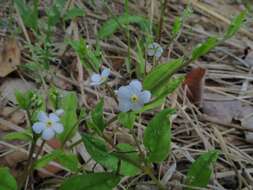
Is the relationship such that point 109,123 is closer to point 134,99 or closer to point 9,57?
point 134,99

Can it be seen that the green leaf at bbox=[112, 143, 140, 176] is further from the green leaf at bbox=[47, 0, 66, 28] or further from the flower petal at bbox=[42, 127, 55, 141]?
the green leaf at bbox=[47, 0, 66, 28]

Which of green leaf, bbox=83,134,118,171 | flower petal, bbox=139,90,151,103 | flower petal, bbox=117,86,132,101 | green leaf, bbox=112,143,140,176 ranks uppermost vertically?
flower petal, bbox=117,86,132,101

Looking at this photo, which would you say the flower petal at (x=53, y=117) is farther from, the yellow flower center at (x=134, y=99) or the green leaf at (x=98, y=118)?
the yellow flower center at (x=134, y=99)

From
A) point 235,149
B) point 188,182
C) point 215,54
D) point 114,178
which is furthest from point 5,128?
point 215,54

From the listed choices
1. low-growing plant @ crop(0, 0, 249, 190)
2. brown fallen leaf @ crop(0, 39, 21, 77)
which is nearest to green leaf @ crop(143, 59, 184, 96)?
low-growing plant @ crop(0, 0, 249, 190)

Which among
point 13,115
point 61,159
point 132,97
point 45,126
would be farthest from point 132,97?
point 13,115

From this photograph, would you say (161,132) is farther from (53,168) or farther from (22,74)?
(22,74)
